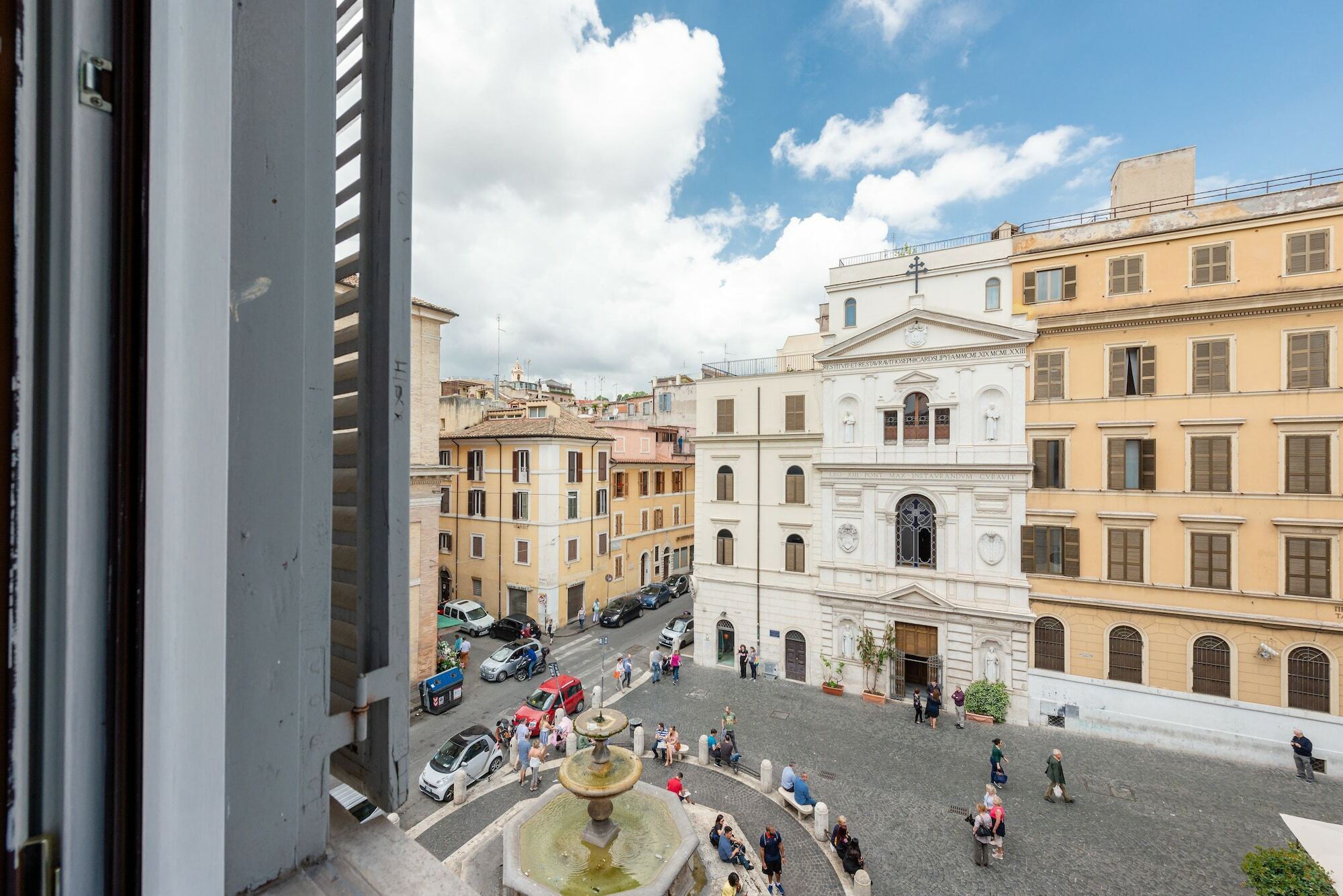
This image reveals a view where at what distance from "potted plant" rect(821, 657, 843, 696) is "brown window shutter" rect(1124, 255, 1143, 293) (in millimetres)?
14119

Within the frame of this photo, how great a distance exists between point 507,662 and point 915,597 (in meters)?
13.5

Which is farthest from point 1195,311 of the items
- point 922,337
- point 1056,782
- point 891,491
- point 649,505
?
point 649,505

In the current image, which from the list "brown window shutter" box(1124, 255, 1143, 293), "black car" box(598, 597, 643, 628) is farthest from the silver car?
"brown window shutter" box(1124, 255, 1143, 293)

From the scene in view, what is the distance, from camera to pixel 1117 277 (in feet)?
53.7

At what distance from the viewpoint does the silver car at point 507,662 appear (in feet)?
62.0

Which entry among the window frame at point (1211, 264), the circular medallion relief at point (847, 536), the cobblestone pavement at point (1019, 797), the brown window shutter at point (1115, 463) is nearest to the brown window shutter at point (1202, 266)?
the window frame at point (1211, 264)

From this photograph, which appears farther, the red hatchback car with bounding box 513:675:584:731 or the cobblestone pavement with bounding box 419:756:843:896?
the red hatchback car with bounding box 513:675:584:731

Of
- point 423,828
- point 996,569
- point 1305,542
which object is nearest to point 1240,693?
point 1305,542

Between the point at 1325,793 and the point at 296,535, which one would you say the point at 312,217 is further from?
the point at 1325,793

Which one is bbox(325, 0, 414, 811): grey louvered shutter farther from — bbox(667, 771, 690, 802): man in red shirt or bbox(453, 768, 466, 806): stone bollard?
bbox(453, 768, 466, 806): stone bollard

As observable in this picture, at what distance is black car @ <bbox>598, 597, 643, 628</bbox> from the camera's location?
82.3 ft

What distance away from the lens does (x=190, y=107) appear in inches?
43.9

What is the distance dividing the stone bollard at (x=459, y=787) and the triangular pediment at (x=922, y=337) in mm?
15684

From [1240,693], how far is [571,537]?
2232 centimetres
